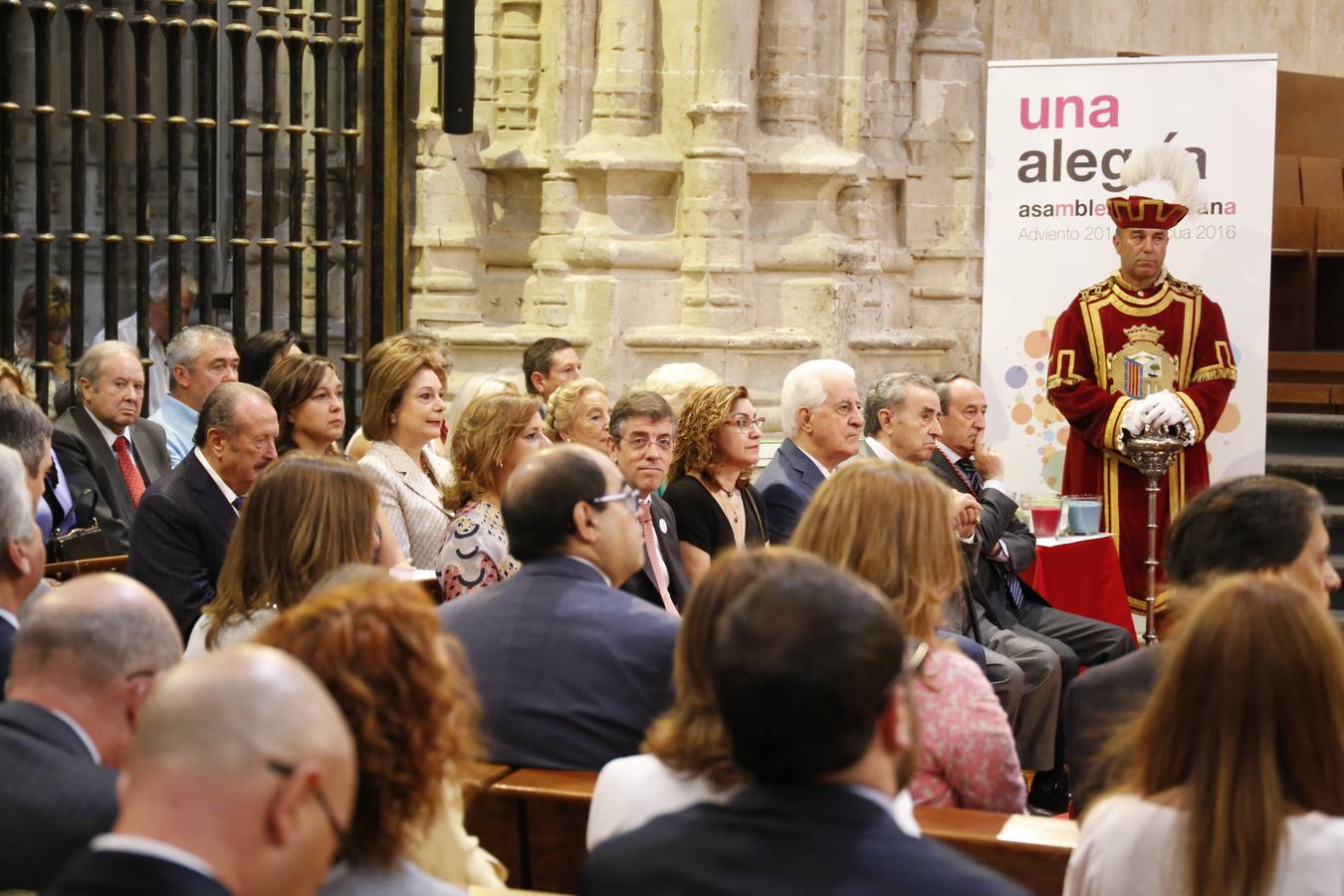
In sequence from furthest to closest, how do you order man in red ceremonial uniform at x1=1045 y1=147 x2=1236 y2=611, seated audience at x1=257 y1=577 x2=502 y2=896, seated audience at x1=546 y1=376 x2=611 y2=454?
man in red ceremonial uniform at x1=1045 y1=147 x2=1236 y2=611, seated audience at x1=546 y1=376 x2=611 y2=454, seated audience at x1=257 y1=577 x2=502 y2=896

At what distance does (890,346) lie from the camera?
782cm

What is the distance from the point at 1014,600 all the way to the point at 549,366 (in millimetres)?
2010

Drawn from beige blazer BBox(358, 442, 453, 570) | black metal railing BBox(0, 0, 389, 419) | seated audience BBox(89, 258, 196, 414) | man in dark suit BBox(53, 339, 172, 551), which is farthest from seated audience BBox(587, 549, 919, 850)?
seated audience BBox(89, 258, 196, 414)

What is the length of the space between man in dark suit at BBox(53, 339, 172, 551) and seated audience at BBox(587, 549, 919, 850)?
3408mm

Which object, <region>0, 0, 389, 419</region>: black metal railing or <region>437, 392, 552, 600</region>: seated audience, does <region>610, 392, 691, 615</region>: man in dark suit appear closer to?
<region>437, 392, 552, 600</region>: seated audience

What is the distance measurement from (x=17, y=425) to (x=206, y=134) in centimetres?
292

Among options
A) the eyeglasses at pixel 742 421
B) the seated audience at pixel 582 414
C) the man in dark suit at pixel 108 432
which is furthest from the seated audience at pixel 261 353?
the eyeglasses at pixel 742 421

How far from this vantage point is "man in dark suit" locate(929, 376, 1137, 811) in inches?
209

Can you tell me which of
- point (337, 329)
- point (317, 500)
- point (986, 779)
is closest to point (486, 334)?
point (337, 329)

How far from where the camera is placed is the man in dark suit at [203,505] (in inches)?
165

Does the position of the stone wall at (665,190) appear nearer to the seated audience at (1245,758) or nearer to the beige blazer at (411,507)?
the beige blazer at (411,507)

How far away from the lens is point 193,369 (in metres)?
6.02

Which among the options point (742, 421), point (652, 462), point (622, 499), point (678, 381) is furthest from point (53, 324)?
point (622, 499)

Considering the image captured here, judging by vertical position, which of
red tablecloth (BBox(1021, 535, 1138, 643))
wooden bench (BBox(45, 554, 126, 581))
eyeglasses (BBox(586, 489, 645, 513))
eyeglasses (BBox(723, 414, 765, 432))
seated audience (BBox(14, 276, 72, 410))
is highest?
seated audience (BBox(14, 276, 72, 410))
